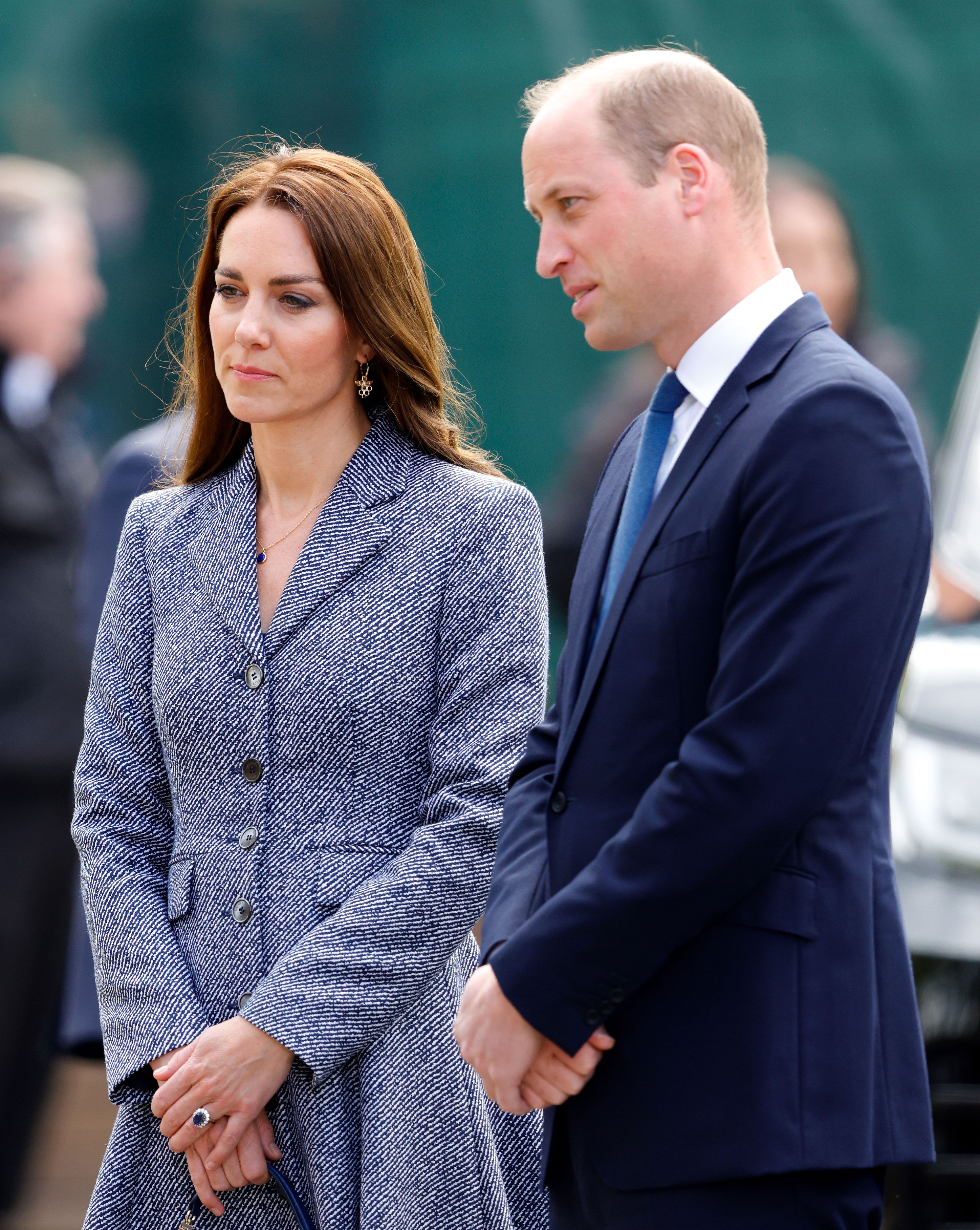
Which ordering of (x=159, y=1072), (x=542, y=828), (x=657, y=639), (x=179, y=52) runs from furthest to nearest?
(x=179, y=52) < (x=159, y=1072) < (x=542, y=828) < (x=657, y=639)

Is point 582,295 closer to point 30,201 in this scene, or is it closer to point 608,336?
point 608,336

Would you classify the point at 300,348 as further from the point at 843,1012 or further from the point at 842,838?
the point at 843,1012

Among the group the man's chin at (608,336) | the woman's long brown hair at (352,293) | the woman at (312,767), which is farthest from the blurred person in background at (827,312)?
the man's chin at (608,336)

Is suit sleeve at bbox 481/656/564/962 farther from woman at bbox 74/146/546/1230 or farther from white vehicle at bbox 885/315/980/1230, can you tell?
white vehicle at bbox 885/315/980/1230

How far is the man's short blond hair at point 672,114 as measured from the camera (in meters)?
1.52

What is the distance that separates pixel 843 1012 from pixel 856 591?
1.27 feet

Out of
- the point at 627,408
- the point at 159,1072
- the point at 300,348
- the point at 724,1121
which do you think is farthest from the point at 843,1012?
the point at 627,408

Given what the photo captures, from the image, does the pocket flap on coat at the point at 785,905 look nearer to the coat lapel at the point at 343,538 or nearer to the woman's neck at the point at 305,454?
the coat lapel at the point at 343,538

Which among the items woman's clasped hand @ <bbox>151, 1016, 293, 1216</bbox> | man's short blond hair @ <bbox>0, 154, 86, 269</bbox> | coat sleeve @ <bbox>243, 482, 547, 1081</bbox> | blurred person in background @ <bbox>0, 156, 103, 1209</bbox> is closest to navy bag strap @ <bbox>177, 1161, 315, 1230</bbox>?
woman's clasped hand @ <bbox>151, 1016, 293, 1216</bbox>

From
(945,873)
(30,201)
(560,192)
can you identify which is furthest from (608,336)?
(30,201)

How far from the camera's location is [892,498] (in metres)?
1.36

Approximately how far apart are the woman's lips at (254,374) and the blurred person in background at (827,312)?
5.06ft

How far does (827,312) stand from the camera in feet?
10.9

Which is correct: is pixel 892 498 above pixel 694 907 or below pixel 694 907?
above
